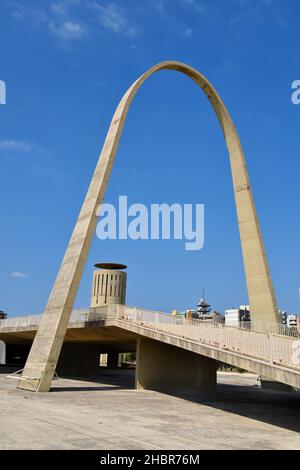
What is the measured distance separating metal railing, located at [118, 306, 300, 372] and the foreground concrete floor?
2.20 meters

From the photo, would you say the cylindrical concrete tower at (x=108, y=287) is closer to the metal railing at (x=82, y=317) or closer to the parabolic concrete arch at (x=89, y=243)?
the metal railing at (x=82, y=317)

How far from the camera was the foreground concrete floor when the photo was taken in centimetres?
1048

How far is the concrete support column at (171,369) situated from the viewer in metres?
28.5

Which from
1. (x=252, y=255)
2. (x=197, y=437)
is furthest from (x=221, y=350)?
(x=252, y=255)

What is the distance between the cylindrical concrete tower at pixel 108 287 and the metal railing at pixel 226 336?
1164cm

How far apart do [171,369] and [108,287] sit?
11314 mm

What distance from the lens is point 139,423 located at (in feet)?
45.3

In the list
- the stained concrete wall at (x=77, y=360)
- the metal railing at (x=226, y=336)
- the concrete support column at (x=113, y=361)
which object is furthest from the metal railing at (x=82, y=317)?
the concrete support column at (x=113, y=361)

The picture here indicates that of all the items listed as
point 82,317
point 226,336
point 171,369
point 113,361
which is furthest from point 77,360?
point 113,361

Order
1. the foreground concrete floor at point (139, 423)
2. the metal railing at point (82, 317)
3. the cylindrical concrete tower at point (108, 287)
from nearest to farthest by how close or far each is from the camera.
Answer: the foreground concrete floor at point (139, 423), the metal railing at point (82, 317), the cylindrical concrete tower at point (108, 287)

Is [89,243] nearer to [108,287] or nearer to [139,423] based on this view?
[139,423]

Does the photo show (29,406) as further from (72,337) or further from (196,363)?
(72,337)

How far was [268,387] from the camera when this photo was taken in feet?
109

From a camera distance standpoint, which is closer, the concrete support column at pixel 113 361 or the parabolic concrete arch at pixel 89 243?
the parabolic concrete arch at pixel 89 243
